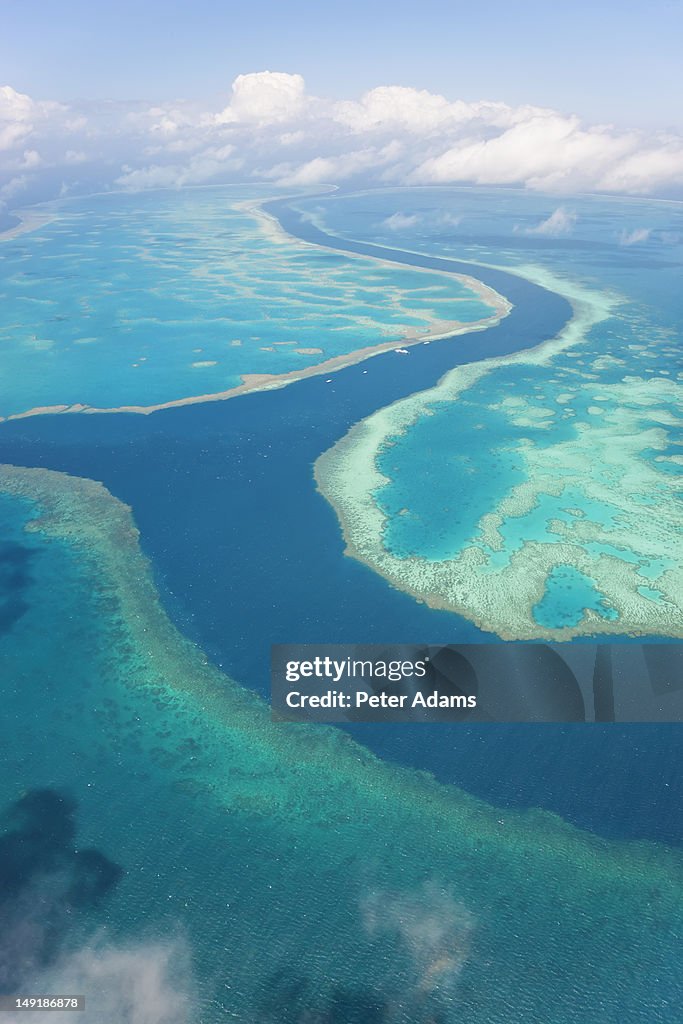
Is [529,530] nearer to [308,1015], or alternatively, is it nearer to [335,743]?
[335,743]

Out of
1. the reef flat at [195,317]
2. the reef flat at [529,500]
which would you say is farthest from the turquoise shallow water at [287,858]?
the reef flat at [195,317]

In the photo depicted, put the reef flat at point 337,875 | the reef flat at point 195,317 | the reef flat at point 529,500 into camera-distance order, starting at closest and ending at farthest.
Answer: the reef flat at point 337,875 → the reef flat at point 529,500 → the reef flat at point 195,317

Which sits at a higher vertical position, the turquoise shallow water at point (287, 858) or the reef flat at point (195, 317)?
the reef flat at point (195, 317)

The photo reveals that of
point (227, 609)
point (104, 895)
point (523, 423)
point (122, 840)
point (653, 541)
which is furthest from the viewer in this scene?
point (523, 423)

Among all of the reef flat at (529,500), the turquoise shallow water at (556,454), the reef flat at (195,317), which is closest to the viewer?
the reef flat at (529,500)

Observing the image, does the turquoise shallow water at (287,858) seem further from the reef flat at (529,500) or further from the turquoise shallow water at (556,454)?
the turquoise shallow water at (556,454)

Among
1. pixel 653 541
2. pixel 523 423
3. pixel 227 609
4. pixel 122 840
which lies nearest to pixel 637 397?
pixel 523 423

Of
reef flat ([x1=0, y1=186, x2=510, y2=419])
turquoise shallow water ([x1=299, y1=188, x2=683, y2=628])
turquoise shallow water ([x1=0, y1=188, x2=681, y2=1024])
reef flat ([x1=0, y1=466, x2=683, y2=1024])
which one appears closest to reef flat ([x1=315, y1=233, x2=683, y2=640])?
turquoise shallow water ([x1=299, y1=188, x2=683, y2=628])
